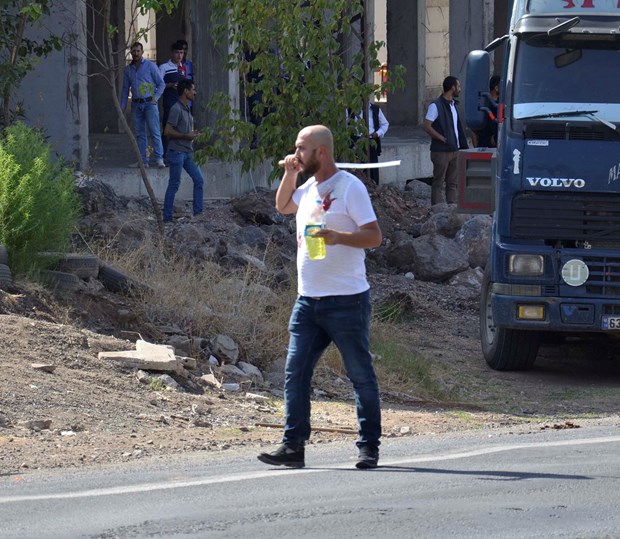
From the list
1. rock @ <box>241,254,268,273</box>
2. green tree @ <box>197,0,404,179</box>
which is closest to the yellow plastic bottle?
rock @ <box>241,254,268,273</box>

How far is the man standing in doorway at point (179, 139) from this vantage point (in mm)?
17547

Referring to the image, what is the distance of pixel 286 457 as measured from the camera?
7.77 metres

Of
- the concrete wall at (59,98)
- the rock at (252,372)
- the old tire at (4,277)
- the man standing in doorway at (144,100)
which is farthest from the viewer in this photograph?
the man standing in doorway at (144,100)

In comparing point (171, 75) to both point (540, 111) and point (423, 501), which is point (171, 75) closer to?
point (540, 111)

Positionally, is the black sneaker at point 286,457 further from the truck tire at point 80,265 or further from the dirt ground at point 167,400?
the truck tire at point 80,265

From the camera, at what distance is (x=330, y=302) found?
759 centimetres

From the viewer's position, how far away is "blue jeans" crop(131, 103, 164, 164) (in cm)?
1953

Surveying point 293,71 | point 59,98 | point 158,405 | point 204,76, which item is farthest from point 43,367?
point 204,76

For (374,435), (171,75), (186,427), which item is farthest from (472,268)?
(374,435)

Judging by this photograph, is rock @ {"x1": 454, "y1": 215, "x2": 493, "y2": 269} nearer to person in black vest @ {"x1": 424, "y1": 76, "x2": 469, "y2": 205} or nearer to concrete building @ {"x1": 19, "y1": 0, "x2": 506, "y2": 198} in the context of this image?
person in black vest @ {"x1": 424, "y1": 76, "x2": 469, "y2": 205}

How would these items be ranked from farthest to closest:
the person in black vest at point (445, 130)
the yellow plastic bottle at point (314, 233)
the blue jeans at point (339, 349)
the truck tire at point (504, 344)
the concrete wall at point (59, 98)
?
the person in black vest at point (445, 130)
the concrete wall at point (59, 98)
the truck tire at point (504, 344)
the blue jeans at point (339, 349)
the yellow plastic bottle at point (314, 233)

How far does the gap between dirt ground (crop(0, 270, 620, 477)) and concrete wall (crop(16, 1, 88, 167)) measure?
718 cm

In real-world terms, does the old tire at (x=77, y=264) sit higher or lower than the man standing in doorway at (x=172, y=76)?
lower

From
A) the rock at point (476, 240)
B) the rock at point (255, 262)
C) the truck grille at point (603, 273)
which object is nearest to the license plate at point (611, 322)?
the truck grille at point (603, 273)
